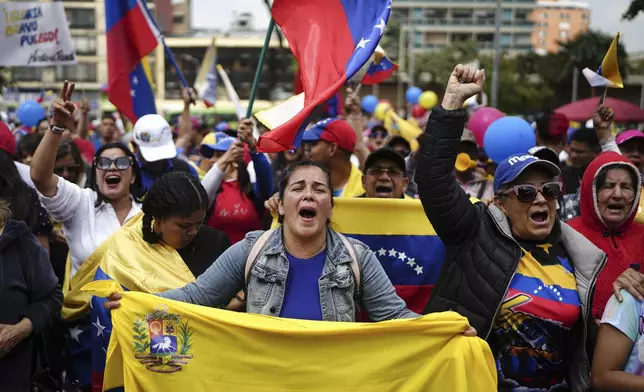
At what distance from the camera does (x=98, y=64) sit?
81438mm

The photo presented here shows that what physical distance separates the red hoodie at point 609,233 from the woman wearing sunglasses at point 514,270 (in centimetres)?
55

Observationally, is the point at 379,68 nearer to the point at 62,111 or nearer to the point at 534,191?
the point at 62,111

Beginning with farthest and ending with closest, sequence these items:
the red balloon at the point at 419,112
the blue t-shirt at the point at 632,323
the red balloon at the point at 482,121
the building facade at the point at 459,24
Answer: the building facade at the point at 459,24 < the red balloon at the point at 419,112 < the red balloon at the point at 482,121 < the blue t-shirt at the point at 632,323

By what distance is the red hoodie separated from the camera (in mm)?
4070

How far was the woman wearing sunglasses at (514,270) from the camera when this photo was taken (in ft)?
11.3

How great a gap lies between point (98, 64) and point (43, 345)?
265 ft

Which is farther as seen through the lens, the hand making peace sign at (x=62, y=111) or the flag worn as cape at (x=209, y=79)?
the flag worn as cape at (x=209, y=79)

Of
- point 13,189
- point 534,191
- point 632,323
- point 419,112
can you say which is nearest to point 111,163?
point 13,189

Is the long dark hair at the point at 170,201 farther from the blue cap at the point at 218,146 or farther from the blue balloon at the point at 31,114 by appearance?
the blue balloon at the point at 31,114

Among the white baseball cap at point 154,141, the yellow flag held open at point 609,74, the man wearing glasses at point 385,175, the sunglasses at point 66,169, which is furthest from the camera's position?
the yellow flag held open at point 609,74

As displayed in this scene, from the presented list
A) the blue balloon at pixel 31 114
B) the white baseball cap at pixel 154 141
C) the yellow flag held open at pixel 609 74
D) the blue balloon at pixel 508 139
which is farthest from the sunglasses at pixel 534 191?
the blue balloon at pixel 31 114

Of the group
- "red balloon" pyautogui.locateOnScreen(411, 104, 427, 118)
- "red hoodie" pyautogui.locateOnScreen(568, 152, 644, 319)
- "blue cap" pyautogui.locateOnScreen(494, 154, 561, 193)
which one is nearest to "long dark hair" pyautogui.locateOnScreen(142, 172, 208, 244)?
"blue cap" pyautogui.locateOnScreen(494, 154, 561, 193)

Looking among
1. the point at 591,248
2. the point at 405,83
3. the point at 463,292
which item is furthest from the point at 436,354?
the point at 405,83

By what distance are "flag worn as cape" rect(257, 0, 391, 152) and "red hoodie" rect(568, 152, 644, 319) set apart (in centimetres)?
137
